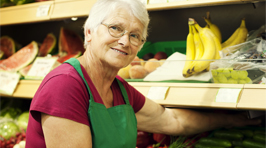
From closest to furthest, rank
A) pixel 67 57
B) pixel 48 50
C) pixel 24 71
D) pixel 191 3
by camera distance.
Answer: pixel 191 3 → pixel 24 71 → pixel 67 57 → pixel 48 50

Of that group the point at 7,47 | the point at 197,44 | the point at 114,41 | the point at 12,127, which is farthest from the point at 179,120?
Answer: the point at 7,47

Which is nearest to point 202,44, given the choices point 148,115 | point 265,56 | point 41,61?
point 265,56

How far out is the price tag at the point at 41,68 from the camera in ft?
6.95

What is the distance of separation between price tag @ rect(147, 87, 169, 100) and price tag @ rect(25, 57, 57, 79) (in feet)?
2.96

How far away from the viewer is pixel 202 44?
5.54ft

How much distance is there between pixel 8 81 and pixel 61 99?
139 cm

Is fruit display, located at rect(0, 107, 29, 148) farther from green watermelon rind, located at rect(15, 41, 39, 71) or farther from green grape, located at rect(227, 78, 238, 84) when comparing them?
green grape, located at rect(227, 78, 238, 84)

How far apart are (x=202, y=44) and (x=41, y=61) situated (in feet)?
4.15

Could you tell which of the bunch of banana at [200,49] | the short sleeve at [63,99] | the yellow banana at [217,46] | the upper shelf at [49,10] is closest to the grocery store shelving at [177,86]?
the upper shelf at [49,10]

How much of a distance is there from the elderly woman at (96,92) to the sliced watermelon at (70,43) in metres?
1.28

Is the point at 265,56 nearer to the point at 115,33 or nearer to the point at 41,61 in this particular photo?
the point at 115,33

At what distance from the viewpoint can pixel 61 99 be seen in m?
0.97

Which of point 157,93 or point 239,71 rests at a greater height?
point 239,71

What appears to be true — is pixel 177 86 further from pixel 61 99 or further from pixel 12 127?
pixel 12 127
